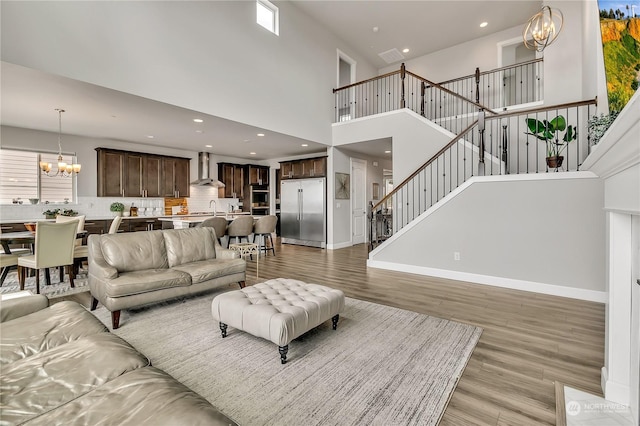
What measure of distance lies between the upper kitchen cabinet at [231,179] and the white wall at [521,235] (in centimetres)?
632

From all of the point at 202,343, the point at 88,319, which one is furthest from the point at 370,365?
the point at 88,319

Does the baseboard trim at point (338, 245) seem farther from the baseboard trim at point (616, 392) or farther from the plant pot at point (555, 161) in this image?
the baseboard trim at point (616, 392)

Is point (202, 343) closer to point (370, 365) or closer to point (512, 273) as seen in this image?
point (370, 365)

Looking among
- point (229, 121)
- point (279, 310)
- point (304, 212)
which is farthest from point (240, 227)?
point (279, 310)

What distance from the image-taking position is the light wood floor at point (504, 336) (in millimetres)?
1818

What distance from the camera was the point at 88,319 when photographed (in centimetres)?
185

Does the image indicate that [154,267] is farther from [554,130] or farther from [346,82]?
[346,82]

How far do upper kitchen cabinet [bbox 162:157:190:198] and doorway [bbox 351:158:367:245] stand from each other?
487 centimetres

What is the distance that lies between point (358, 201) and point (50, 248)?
692 cm

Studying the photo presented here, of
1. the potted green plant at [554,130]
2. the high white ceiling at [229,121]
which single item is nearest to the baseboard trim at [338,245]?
the high white ceiling at [229,121]

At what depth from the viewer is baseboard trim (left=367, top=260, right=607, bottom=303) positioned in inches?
147

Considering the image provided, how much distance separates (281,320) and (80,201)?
691cm

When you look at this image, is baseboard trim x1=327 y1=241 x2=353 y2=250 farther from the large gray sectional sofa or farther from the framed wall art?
the large gray sectional sofa

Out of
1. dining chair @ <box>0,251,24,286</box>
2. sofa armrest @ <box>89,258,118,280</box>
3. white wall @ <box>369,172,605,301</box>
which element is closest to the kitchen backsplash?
dining chair @ <box>0,251,24,286</box>
